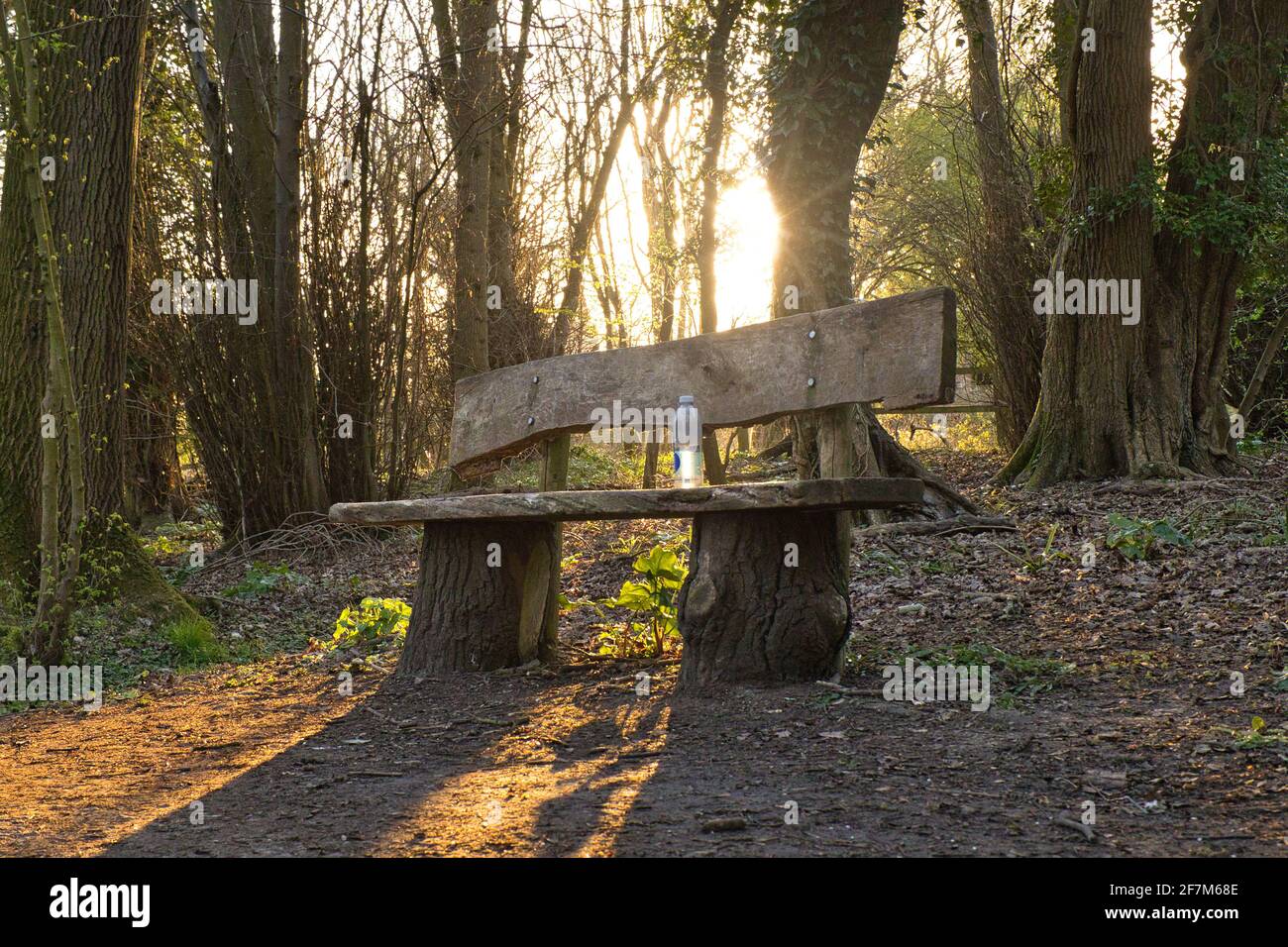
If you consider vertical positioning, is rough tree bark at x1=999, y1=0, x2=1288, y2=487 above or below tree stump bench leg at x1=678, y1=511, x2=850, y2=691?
above

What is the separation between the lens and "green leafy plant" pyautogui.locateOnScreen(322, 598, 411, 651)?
559 centimetres

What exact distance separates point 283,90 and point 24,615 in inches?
173

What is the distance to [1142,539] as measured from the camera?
220 inches

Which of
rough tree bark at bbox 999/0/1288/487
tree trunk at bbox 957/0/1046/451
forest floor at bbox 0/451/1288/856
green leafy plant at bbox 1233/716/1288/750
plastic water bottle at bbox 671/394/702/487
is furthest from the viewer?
tree trunk at bbox 957/0/1046/451

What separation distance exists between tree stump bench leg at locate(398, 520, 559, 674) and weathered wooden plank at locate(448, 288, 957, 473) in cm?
54

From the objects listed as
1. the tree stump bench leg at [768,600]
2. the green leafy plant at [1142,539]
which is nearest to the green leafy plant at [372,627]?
the tree stump bench leg at [768,600]

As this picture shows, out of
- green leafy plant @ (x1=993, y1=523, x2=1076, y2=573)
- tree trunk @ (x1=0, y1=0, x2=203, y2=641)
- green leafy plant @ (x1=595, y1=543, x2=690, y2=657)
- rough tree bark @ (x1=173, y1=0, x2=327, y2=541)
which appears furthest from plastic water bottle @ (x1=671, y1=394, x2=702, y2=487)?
rough tree bark @ (x1=173, y1=0, x2=327, y2=541)

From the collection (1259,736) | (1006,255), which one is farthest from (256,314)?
(1259,736)

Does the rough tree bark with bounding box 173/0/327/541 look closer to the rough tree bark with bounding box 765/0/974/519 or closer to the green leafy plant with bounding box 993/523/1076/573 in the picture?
the rough tree bark with bounding box 765/0/974/519

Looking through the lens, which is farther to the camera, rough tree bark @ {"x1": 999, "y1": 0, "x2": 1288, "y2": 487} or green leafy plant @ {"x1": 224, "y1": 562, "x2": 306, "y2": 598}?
rough tree bark @ {"x1": 999, "y1": 0, "x2": 1288, "y2": 487}

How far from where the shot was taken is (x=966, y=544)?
6418 mm

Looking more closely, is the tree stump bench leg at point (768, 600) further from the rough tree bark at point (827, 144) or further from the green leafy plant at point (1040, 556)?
the rough tree bark at point (827, 144)

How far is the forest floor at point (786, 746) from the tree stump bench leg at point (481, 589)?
0.14m

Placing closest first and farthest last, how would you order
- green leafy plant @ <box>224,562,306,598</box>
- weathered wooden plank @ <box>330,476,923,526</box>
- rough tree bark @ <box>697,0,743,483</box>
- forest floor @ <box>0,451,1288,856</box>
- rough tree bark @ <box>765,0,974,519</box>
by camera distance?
forest floor @ <box>0,451,1288,856</box> < weathered wooden plank @ <box>330,476,923,526</box> < green leafy plant @ <box>224,562,306,598</box> < rough tree bark @ <box>765,0,974,519</box> < rough tree bark @ <box>697,0,743,483</box>
